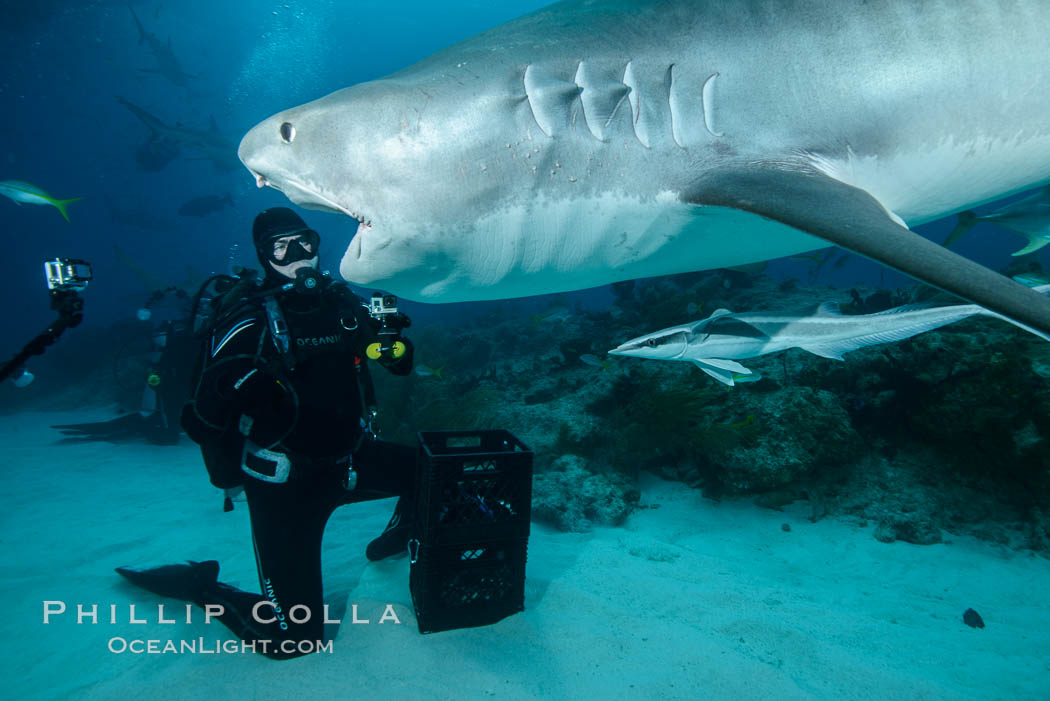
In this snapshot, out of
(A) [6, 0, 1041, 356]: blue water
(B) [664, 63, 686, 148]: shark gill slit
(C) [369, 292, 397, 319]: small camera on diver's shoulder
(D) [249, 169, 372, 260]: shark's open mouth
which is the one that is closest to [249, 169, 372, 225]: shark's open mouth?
(D) [249, 169, 372, 260]: shark's open mouth

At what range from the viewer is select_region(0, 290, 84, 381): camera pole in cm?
258

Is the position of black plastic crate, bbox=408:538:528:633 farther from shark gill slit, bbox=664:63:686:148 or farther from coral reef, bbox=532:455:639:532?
shark gill slit, bbox=664:63:686:148

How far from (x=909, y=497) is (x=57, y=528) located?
9795mm

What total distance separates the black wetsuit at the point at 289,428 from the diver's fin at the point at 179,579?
0.13 metres

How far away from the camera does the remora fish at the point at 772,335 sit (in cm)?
248

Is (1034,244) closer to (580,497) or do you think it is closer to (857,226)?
(857,226)

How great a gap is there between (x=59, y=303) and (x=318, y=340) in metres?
1.51

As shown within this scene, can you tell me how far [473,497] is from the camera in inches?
114

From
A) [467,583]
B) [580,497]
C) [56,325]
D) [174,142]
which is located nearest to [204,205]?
[174,142]

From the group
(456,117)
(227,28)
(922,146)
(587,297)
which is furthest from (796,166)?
(227,28)

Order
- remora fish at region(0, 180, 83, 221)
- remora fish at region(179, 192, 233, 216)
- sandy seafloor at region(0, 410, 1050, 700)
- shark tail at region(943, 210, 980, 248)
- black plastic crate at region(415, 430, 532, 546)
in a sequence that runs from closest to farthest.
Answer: sandy seafloor at region(0, 410, 1050, 700) → black plastic crate at region(415, 430, 532, 546) → shark tail at region(943, 210, 980, 248) → remora fish at region(0, 180, 83, 221) → remora fish at region(179, 192, 233, 216)

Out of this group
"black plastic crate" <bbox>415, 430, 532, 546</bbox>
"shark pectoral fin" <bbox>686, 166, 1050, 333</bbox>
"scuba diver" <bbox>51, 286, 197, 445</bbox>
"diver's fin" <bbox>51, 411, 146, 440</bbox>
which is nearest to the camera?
"shark pectoral fin" <bbox>686, 166, 1050, 333</bbox>

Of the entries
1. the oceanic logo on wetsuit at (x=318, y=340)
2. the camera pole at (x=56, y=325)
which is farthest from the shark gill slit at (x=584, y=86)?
the camera pole at (x=56, y=325)

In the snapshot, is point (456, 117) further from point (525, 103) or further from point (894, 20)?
point (894, 20)
